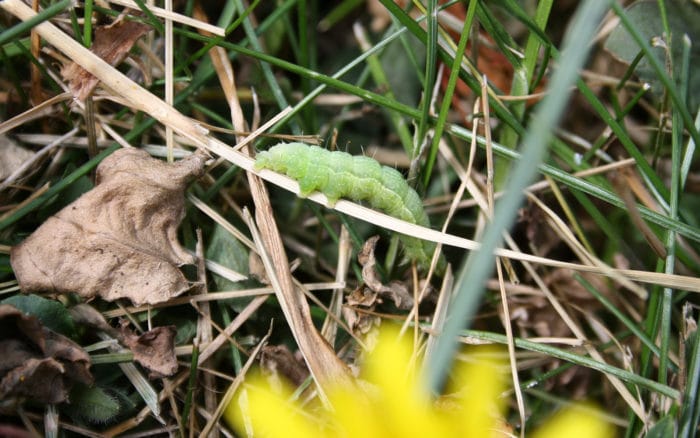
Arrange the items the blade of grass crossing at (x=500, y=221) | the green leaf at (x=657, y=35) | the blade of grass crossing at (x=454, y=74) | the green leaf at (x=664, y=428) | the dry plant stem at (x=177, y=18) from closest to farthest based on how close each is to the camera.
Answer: the blade of grass crossing at (x=500, y=221)
the green leaf at (x=664, y=428)
the blade of grass crossing at (x=454, y=74)
the dry plant stem at (x=177, y=18)
the green leaf at (x=657, y=35)

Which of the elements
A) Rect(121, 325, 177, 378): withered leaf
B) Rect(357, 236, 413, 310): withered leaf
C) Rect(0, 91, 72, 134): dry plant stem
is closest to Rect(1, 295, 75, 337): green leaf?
Rect(121, 325, 177, 378): withered leaf

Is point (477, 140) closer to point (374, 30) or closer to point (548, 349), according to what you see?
point (548, 349)

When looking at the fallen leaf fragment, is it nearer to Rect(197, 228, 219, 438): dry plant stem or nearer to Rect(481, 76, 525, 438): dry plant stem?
Rect(197, 228, 219, 438): dry plant stem

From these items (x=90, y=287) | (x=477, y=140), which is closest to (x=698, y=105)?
(x=477, y=140)

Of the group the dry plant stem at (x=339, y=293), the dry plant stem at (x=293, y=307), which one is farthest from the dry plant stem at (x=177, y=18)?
the dry plant stem at (x=339, y=293)

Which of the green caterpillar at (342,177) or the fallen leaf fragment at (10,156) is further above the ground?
the green caterpillar at (342,177)

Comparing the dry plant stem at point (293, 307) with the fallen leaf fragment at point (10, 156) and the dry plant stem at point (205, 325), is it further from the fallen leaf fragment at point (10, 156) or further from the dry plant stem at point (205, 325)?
the fallen leaf fragment at point (10, 156)
